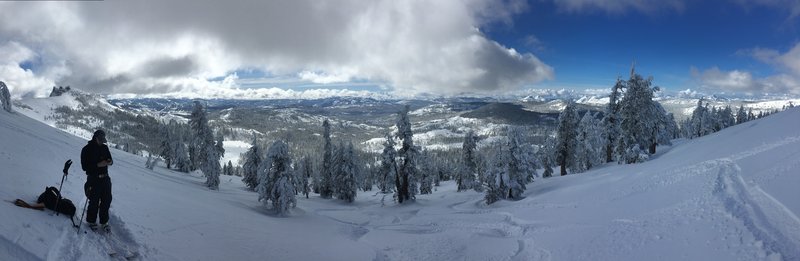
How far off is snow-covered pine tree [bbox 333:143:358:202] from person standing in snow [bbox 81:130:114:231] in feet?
130

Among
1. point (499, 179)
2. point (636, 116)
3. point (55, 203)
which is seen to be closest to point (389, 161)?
point (499, 179)

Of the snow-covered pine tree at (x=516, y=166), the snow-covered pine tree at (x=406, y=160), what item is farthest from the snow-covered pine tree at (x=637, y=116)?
the snow-covered pine tree at (x=406, y=160)

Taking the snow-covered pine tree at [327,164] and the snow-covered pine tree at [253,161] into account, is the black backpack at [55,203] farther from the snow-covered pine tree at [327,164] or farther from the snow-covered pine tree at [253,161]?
the snow-covered pine tree at [327,164]

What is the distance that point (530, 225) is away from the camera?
936 inches

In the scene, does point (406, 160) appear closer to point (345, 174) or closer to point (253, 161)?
point (345, 174)

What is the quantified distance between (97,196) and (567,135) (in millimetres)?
49408

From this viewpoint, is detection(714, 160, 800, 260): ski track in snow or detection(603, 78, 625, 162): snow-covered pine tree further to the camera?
detection(603, 78, 625, 162): snow-covered pine tree

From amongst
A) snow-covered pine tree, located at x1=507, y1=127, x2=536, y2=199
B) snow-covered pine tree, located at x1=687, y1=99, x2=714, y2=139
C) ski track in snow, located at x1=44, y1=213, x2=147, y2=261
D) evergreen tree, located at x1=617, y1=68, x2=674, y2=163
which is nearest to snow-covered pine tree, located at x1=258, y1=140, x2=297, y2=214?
snow-covered pine tree, located at x1=507, y1=127, x2=536, y2=199

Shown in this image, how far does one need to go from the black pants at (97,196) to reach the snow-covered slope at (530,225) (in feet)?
1.89

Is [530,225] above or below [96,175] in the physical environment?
below

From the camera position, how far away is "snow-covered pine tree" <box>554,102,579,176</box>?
49200 millimetres

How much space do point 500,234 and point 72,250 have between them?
20.1 meters

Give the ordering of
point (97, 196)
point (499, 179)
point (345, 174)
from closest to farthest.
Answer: point (97, 196) < point (499, 179) < point (345, 174)

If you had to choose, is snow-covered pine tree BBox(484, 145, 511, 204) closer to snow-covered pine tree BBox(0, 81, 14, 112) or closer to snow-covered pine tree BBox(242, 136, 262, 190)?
snow-covered pine tree BBox(242, 136, 262, 190)
